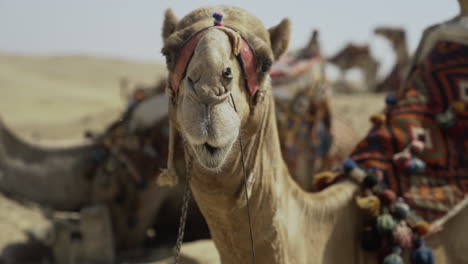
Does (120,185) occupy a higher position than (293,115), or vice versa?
(293,115)

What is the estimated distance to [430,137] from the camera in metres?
2.76

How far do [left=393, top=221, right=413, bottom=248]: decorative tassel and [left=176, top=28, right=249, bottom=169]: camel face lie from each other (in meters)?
1.05

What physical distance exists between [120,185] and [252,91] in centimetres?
324

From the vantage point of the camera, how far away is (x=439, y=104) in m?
2.88

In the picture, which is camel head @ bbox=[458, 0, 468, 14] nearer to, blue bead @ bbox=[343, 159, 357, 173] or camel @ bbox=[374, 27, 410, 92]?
blue bead @ bbox=[343, 159, 357, 173]

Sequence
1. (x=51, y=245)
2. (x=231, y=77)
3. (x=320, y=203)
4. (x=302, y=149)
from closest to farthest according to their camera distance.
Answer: (x=231, y=77) → (x=320, y=203) → (x=51, y=245) → (x=302, y=149)

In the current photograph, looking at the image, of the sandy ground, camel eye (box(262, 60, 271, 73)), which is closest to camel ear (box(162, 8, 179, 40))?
camel eye (box(262, 60, 271, 73))

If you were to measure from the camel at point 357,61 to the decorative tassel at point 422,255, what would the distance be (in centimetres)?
1725

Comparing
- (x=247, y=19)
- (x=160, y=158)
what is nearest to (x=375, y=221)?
(x=247, y=19)

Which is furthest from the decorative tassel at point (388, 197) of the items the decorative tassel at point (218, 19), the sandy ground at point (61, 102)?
the sandy ground at point (61, 102)

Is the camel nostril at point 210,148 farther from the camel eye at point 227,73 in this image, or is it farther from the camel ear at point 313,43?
the camel ear at point 313,43

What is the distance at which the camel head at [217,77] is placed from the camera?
1.63 meters

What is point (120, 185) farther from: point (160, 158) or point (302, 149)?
point (302, 149)

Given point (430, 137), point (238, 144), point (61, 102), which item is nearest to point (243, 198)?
point (238, 144)
